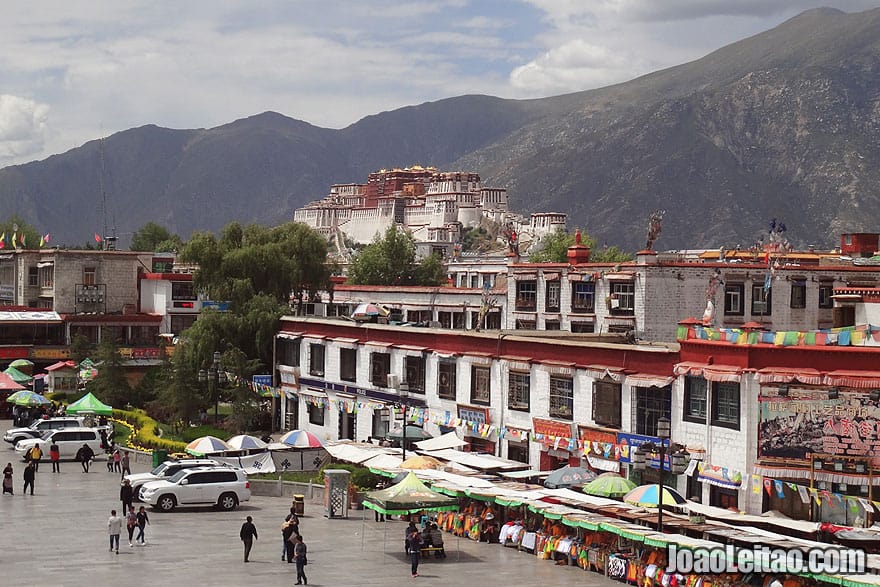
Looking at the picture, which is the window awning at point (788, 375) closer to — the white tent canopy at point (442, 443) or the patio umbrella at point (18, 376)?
the white tent canopy at point (442, 443)

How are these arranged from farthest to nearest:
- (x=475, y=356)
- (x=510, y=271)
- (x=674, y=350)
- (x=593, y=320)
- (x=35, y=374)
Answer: (x=35, y=374) → (x=510, y=271) → (x=593, y=320) → (x=475, y=356) → (x=674, y=350)

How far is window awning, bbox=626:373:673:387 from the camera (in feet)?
130

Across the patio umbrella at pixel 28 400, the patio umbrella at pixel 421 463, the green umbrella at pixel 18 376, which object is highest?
the patio umbrella at pixel 421 463

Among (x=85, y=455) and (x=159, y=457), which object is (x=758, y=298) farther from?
(x=85, y=455)

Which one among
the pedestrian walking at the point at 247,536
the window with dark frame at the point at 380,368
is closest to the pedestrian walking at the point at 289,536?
the pedestrian walking at the point at 247,536

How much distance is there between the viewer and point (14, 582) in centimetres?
2955

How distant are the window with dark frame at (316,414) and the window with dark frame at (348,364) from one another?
9.74 feet

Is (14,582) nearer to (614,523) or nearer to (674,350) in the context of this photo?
(614,523)

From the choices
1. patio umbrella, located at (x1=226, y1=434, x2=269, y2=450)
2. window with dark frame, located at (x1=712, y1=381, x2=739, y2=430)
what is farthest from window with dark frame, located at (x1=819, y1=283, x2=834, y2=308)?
patio umbrella, located at (x1=226, y1=434, x2=269, y2=450)

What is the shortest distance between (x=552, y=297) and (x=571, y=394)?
24402mm

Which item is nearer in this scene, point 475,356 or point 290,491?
point 290,491

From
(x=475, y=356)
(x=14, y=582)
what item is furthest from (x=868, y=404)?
(x=14, y=582)

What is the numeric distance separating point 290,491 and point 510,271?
3055 cm

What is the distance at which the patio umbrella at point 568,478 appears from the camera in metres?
38.6
